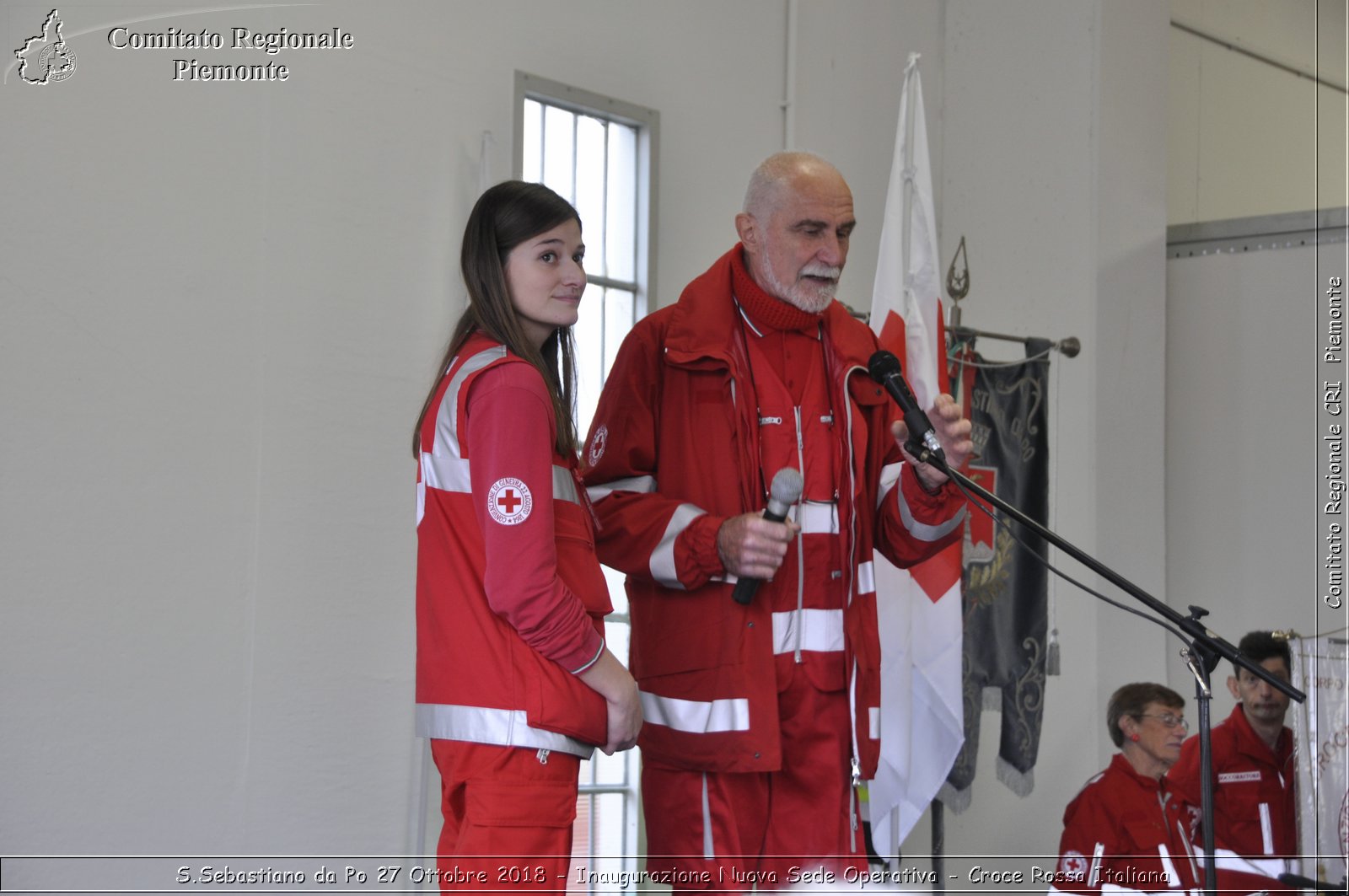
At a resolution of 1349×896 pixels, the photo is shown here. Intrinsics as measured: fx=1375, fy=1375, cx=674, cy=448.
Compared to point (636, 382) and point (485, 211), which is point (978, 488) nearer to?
point (636, 382)

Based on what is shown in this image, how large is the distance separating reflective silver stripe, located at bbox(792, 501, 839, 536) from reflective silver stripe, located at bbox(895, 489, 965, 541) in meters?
0.15

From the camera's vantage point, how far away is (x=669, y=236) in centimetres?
452

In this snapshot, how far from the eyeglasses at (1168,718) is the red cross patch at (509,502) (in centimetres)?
283

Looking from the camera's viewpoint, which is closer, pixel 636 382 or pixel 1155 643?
pixel 636 382

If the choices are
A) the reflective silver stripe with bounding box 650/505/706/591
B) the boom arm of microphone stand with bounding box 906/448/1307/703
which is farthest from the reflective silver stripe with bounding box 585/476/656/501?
the boom arm of microphone stand with bounding box 906/448/1307/703

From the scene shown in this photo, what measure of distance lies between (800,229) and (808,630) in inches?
33.7

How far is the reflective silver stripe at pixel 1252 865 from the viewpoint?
390 cm

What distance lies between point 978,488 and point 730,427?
0.62m

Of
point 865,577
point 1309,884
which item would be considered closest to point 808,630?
point 865,577

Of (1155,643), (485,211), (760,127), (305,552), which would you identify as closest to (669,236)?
(760,127)

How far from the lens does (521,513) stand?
223cm

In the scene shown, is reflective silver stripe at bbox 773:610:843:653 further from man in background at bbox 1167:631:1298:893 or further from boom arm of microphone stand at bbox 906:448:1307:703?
man in background at bbox 1167:631:1298:893

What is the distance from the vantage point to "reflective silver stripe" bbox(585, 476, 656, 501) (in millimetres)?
2883

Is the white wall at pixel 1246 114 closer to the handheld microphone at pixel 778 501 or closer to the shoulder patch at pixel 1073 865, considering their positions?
the shoulder patch at pixel 1073 865
